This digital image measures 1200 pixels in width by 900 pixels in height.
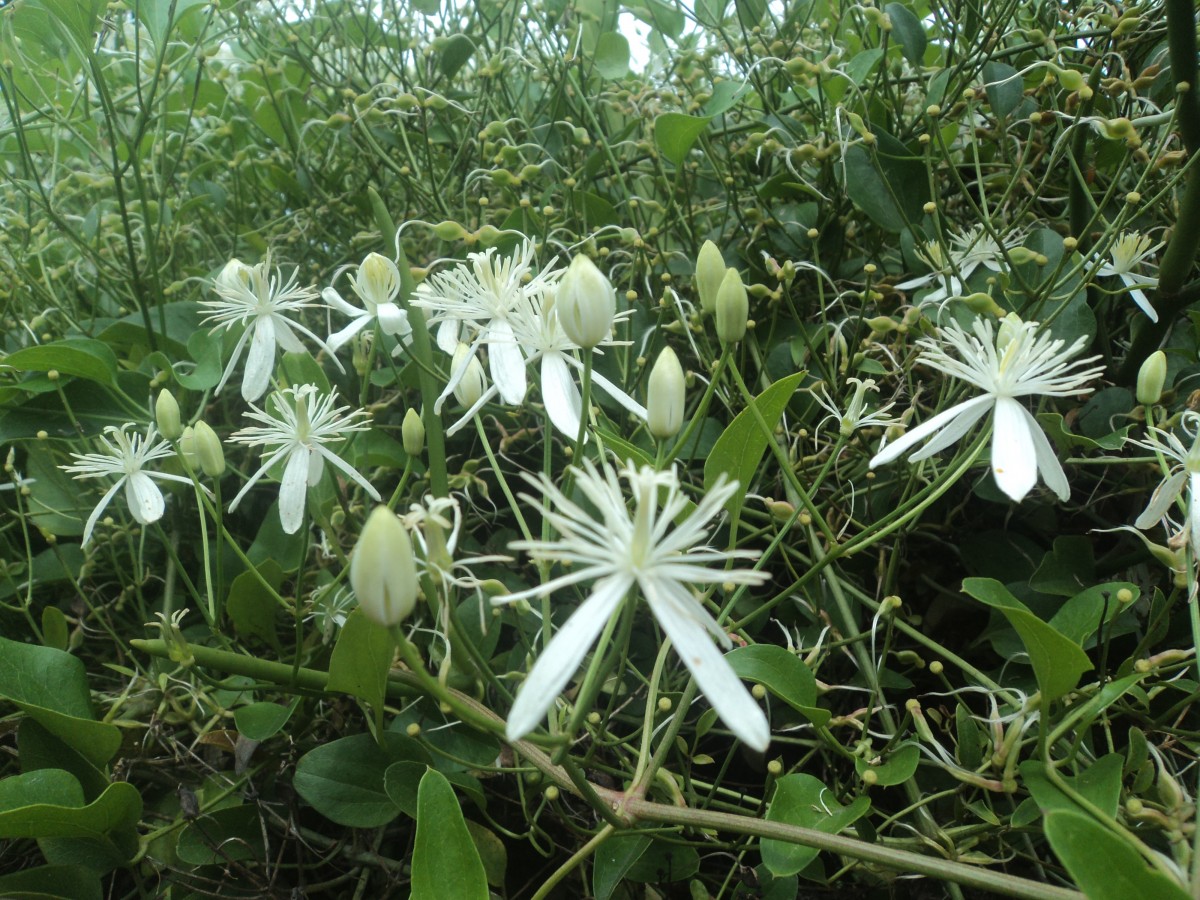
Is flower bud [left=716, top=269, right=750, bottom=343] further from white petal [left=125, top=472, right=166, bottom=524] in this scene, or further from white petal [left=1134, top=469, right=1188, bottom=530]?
white petal [left=125, top=472, right=166, bottom=524]

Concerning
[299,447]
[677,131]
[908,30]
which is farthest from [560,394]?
[908,30]

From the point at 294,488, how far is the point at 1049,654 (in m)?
0.37

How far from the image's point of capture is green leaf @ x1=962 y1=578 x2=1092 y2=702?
1.08 ft

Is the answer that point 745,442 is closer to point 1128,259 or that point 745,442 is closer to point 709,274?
point 709,274

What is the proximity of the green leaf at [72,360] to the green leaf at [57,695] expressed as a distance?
179 mm

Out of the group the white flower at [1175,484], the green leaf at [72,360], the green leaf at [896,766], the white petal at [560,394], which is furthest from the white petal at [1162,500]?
the green leaf at [72,360]

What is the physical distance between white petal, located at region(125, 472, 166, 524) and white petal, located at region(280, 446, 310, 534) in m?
0.08

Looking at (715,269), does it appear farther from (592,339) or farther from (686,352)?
(686,352)

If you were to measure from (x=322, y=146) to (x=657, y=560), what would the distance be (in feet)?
2.22

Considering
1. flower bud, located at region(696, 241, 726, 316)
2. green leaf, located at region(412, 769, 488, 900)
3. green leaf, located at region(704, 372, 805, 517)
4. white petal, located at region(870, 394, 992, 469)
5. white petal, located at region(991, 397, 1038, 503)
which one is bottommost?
green leaf, located at region(412, 769, 488, 900)

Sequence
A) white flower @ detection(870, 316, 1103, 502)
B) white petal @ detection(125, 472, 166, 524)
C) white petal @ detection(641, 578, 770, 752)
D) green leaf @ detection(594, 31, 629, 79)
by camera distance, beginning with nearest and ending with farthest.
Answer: white petal @ detection(641, 578, 770, 752)
white flower @ detection(870, 316, 1103, 502)
white petal @ detection(125, 472, 166, 524)
green leaf @ detection(594, 31, 629, 79)

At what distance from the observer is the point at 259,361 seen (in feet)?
1.62

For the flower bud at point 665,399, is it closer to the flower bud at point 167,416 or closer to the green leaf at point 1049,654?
the green leaf at point 1049,654

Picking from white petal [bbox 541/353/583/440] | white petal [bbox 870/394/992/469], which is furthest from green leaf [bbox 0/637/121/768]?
white petal [bbox 870/394/992/469]
